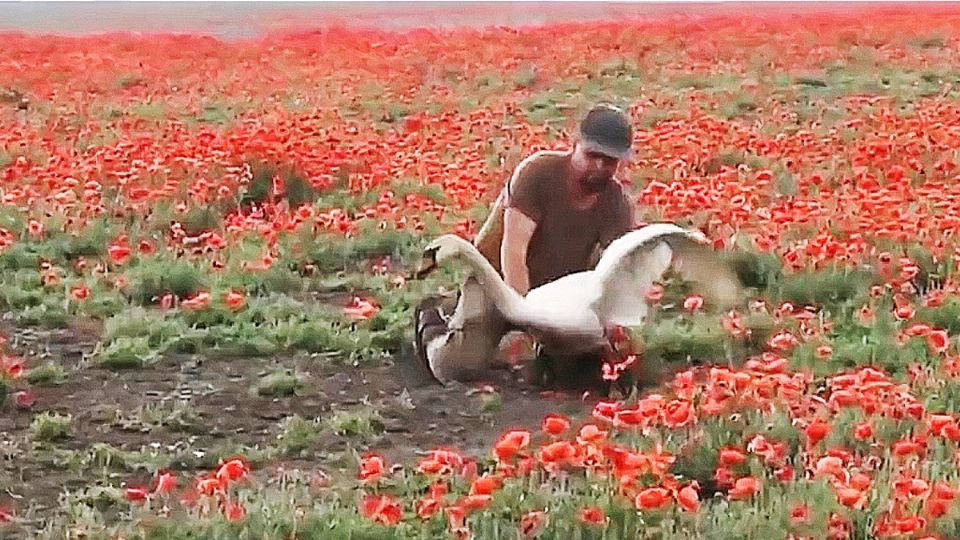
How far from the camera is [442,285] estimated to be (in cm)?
422

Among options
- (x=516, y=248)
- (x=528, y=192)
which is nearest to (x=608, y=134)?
(x=528, y=192)

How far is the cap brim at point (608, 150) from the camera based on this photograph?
3420 mm

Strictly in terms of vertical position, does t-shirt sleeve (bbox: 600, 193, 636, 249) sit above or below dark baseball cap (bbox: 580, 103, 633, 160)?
below

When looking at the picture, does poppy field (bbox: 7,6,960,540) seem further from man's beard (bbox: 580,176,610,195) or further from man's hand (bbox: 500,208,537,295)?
man's beard (bbox: 580,176,610,195)

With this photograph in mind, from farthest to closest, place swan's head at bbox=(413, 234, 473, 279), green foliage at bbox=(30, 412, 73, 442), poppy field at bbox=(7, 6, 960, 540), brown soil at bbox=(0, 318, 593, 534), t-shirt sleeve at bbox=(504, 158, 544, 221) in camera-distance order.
Answer: t-shirt sleeve at bbox=(504, 158, 544, 221), swan's head at bbox=(413, 234, 473, 279), green foliage at bbox=(30, 412, 73, 442), brown soil at bbox=(0, 318, 593, 534), poppy field at bbox=(7, 6, 960, 540)

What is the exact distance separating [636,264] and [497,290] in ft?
1.02

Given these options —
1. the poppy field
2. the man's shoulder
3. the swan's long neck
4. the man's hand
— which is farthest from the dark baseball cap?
the poppy field

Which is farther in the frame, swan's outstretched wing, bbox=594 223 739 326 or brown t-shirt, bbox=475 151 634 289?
brown t-shirt, bbox=475 151 634 289

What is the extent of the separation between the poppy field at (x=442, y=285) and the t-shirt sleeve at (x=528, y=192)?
1.24 ft

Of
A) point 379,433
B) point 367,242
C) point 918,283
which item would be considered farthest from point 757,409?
point 367,242

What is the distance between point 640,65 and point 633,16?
26.5 inches

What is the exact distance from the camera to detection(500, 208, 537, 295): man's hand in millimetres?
3574

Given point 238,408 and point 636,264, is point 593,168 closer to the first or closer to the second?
point 636,264

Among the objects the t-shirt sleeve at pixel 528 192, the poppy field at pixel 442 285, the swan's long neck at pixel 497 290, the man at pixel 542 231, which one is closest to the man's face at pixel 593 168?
the man at pixel 542 231
